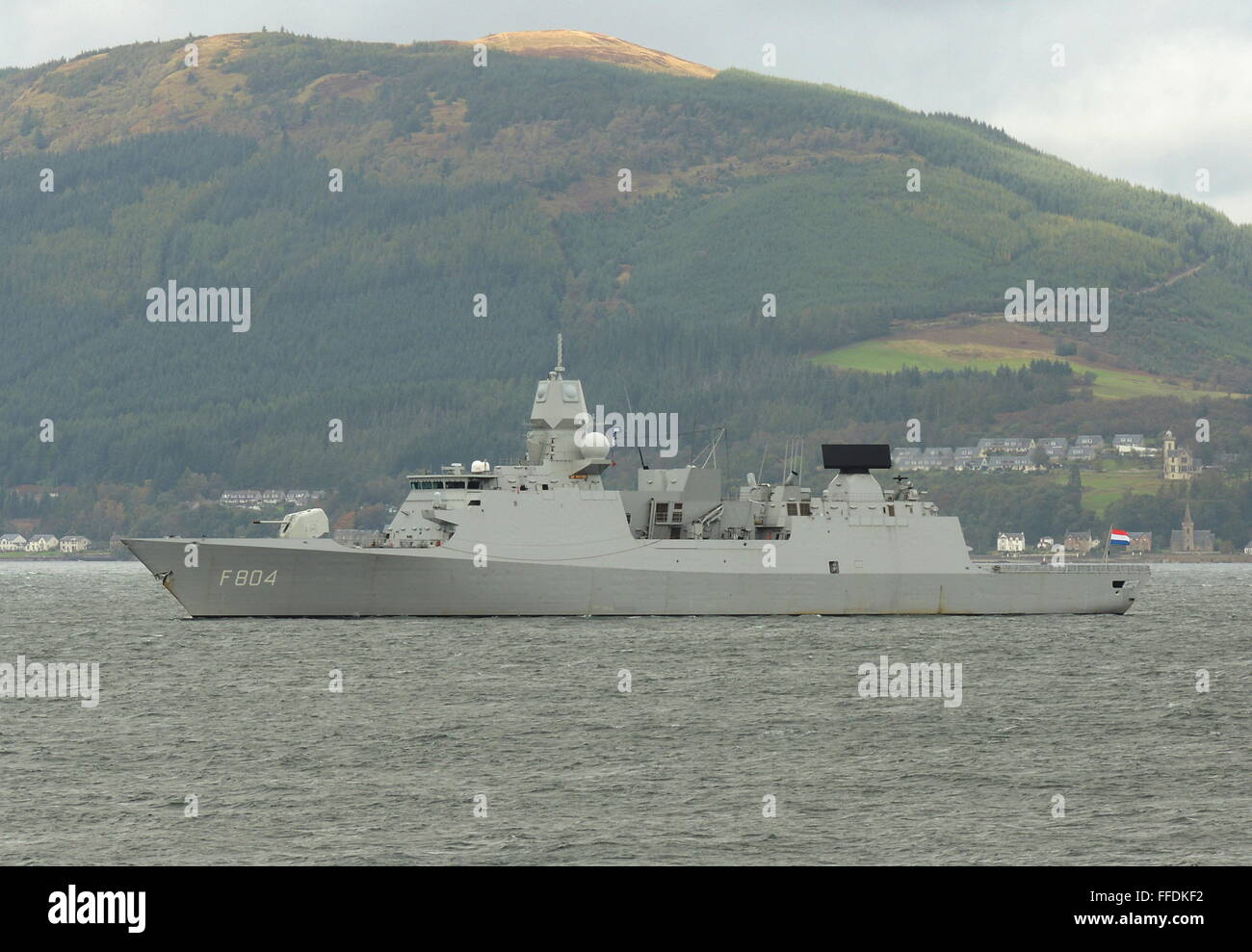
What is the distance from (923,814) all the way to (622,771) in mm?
4664

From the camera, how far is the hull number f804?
148 feet

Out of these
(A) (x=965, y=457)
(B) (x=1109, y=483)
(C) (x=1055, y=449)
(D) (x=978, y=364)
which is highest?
(D) (x=978, y=364)

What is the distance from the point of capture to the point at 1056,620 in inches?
2056

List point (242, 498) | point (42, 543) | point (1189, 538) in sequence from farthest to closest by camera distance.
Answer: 1. point (42, 543)
2. point (242, 498)
3. point (1189, 538)

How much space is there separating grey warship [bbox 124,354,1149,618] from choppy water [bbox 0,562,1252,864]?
5.90 ft

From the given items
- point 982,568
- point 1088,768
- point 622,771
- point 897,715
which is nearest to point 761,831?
point 622,771

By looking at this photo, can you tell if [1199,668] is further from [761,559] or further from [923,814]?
[923,814]

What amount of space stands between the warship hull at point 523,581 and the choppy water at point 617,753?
58.9 inches

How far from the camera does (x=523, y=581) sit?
45.5 metres

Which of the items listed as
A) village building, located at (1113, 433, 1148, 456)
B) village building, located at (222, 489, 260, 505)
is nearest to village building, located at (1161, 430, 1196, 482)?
village building, located at (1113, 433, 1148, 456)

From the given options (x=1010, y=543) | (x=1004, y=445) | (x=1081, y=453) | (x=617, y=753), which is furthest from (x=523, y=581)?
(x=1004, y=445)

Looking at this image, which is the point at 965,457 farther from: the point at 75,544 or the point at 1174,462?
the point at 75,544

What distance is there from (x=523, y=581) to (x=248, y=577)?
7285mm

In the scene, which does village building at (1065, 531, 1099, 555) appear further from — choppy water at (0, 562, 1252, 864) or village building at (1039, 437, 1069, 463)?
choppy water at (0, 562, 1252, 864)
